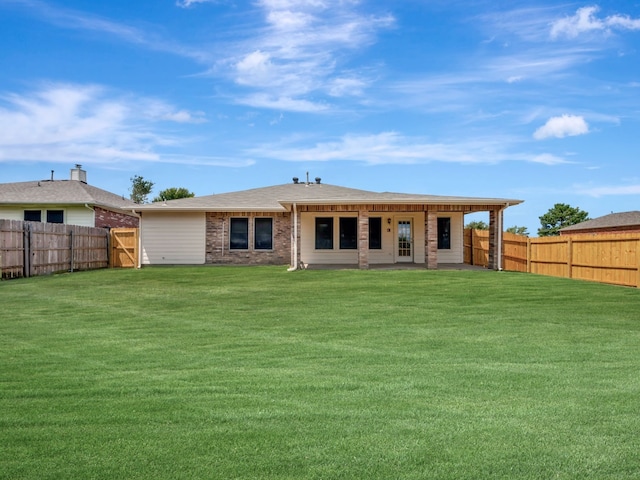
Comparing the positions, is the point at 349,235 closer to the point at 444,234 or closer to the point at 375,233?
the point at 375,233

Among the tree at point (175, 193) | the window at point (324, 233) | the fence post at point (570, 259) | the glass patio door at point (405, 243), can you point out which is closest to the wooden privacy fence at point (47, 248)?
the window at point (324, 233)

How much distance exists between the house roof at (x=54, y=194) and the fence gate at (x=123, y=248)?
1141 mm

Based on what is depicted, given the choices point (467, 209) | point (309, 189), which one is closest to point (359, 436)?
point (467, 209)

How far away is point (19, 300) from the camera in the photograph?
526 inches

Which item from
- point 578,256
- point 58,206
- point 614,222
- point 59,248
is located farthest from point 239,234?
point 614,222

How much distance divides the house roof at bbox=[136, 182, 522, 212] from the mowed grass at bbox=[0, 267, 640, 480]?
33.6 feet

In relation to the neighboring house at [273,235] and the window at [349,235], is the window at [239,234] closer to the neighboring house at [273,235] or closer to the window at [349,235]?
the neighboring house at [273,235]

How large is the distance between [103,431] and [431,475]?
2.41 m

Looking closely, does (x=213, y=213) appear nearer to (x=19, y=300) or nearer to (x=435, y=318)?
(x=19, y=300)

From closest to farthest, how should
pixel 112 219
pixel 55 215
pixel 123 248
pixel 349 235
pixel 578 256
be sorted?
pixel 578 256 → pixel 349 235 → pixel 123 248 → pixel 55 215 → pixel 112 219

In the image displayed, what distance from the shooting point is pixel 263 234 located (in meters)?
25.3

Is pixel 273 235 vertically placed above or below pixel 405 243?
above

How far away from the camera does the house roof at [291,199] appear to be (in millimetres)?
21438

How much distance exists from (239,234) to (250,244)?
0.68m
